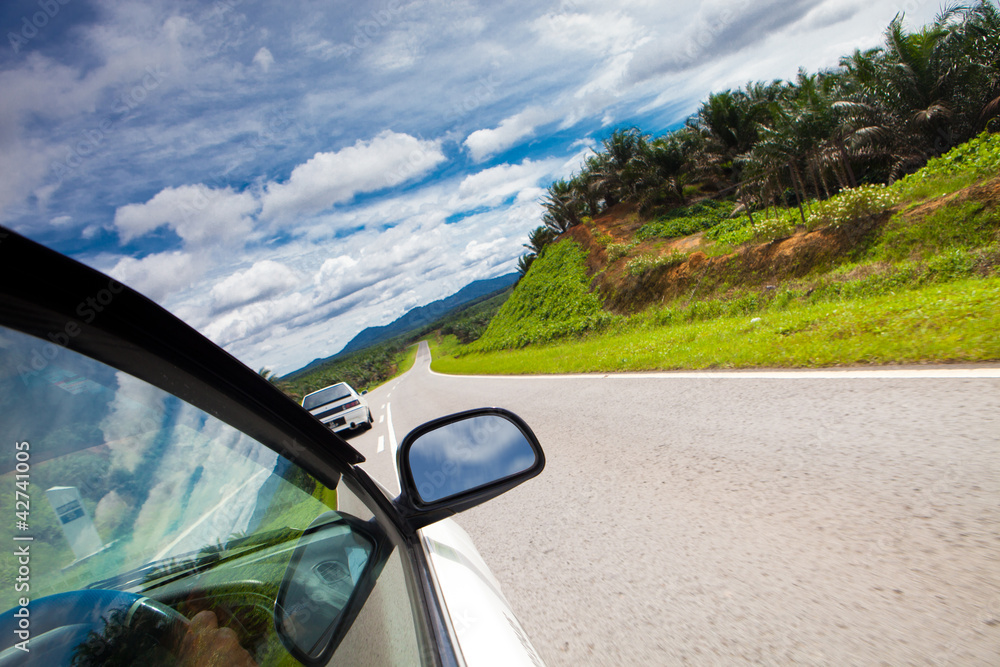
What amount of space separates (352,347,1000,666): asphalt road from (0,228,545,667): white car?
1343mm

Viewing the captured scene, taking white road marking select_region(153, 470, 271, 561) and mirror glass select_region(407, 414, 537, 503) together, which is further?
mirror glass select_region(407, 414, 537, 503)

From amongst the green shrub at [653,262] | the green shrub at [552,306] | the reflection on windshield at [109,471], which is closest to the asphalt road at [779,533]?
the reflection on windshield at [109,471]

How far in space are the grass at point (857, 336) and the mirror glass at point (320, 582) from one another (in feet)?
20.5

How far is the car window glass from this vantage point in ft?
2.20

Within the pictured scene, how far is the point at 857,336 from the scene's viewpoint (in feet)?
21.5

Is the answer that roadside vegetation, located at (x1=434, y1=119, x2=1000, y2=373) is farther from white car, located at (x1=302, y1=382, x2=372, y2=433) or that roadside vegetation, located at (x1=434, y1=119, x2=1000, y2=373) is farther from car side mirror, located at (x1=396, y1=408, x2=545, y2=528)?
white car, located at (x1=302, y1=382, x2=372, y2=433)

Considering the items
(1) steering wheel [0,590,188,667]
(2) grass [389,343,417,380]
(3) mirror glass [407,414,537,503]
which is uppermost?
(1) steering wheel [0,590,188,667]

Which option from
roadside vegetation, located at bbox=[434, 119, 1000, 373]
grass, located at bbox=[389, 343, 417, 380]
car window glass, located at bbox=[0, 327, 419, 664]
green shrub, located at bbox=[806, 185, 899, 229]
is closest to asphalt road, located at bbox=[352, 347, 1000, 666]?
roadside vegetation, located at bbox=[434, 119, 1000, 373]

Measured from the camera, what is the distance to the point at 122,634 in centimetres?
75

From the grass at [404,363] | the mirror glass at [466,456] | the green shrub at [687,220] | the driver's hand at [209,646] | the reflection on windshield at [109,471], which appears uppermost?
the green shrub at [687,220]

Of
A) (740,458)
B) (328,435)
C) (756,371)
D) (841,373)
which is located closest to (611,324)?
(756,371)

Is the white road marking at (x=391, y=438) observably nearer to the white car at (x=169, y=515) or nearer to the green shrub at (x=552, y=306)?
the white car at (x=169, y=515)

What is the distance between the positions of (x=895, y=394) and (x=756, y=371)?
7.69 feet

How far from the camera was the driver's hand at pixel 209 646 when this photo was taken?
32.2 inches
